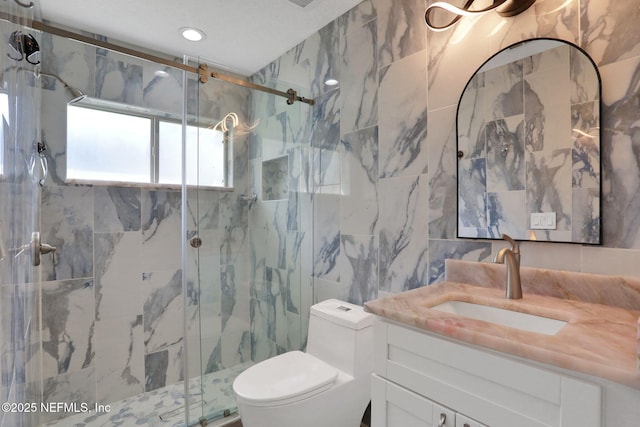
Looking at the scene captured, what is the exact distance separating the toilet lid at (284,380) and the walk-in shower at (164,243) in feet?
1.67

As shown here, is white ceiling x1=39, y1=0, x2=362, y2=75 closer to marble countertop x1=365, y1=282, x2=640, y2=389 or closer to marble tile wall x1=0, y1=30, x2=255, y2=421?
marble tile wall x1=0, y1=30, x2=255, y2=421

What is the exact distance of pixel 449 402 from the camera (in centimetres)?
89

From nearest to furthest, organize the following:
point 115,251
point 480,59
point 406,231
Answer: point 480,59 → point 406,231 → point 115,251

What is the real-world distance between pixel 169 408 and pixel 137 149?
181cm

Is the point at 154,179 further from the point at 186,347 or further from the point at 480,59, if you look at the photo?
the point at 480,59

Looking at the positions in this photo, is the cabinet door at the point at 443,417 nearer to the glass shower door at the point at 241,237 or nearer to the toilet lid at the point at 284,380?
the toilet lid at the point at 284,380

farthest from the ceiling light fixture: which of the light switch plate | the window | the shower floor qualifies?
the shower floor

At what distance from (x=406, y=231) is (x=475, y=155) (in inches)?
19.0

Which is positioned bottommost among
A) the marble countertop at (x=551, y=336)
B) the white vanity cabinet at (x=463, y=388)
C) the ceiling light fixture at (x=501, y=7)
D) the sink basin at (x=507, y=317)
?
the white vanity cabinet at (x=463, y=388)

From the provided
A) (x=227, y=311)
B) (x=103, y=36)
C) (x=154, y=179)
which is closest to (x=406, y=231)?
(x=227, y=311)

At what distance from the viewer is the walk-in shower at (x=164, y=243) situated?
6.19ft

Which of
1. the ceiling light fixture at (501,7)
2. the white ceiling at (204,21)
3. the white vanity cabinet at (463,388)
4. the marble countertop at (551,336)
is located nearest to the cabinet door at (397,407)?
the white vanity cabinet at (463,388)

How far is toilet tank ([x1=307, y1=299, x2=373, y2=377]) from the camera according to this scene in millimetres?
1576

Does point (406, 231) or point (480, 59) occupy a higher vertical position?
point (480, 59)
